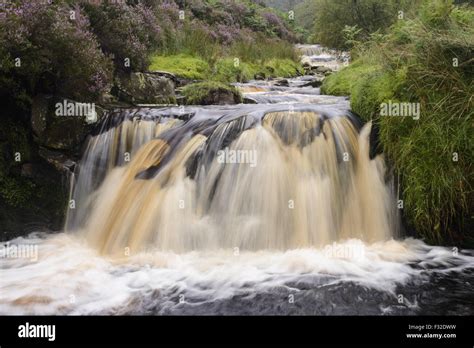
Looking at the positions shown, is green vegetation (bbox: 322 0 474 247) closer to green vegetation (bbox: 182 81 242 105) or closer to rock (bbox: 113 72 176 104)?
green vegetation (bbox: 182 81 242 105)

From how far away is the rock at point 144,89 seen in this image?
336 inches

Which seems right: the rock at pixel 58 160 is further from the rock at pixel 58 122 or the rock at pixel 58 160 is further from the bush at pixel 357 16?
the bush at pixel 357 16

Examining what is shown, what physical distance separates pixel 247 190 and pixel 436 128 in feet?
8.06

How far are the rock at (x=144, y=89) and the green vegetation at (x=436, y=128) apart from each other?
15.3ft

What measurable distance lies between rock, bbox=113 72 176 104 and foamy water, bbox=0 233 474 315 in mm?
3707

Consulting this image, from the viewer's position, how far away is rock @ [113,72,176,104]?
28.0 feet

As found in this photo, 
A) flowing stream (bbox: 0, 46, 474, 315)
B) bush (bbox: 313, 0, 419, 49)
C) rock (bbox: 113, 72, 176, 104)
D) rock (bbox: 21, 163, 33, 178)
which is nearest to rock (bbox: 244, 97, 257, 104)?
rock (bbox: 113, 72, 176, 104)

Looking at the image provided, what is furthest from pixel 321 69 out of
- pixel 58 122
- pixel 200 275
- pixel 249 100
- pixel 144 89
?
pixel 200 275

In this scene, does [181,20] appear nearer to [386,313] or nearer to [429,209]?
[429,209]

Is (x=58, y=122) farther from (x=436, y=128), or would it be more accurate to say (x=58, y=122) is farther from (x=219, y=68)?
(x=219, y=68)

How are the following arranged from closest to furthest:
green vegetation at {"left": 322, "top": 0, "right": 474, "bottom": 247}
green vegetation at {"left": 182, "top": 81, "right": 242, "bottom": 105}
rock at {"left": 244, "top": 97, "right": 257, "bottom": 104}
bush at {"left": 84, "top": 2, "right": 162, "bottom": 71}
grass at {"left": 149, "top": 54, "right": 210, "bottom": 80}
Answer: green vegetation at {"left": 322, "top": 0, "right": 474, "bottom": 247} < bush at {"left": 84, "top": 2, "right": 162, "bottom": 71} < green vegetation at {"left": 182, "top": 81, "right": 242, "bottom": 105} < rock at {"left": 244, "top": 97, "right": 257, "bottom": 104} < grass at {"left": 149, "top": 54, "right": 210, "bottom": 80}

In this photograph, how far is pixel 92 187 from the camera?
21.9 ft

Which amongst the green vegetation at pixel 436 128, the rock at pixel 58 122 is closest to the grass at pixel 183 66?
the rock at pixel 58 122

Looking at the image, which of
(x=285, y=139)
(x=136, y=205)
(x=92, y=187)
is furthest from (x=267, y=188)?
(x=92, y=187)
